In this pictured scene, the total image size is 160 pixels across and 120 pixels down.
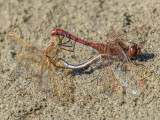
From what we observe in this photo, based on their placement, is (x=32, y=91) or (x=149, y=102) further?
(x=32, y=91)

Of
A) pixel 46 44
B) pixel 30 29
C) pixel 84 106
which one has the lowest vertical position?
pixel 84 106

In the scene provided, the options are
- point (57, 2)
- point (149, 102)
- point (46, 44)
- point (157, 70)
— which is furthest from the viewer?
point (57, 2)

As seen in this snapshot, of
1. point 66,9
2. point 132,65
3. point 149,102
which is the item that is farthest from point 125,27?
point 149,102

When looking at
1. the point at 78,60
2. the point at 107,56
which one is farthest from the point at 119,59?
the point at 78,60

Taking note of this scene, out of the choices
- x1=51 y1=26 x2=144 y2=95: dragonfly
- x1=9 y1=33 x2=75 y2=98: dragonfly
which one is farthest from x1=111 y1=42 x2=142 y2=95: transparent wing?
x1=9 y1=33 x2=75 y2=98: dragonfly

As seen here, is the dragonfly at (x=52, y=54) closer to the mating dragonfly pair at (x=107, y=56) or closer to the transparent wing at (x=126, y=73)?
the mating dragonfly pair at (x=107, y=56)

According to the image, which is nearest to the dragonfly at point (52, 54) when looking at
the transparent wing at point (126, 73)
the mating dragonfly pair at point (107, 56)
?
the mating dragonfly pair at point (107, 56)

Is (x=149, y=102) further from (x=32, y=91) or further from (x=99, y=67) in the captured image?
(x=32, y=91)
